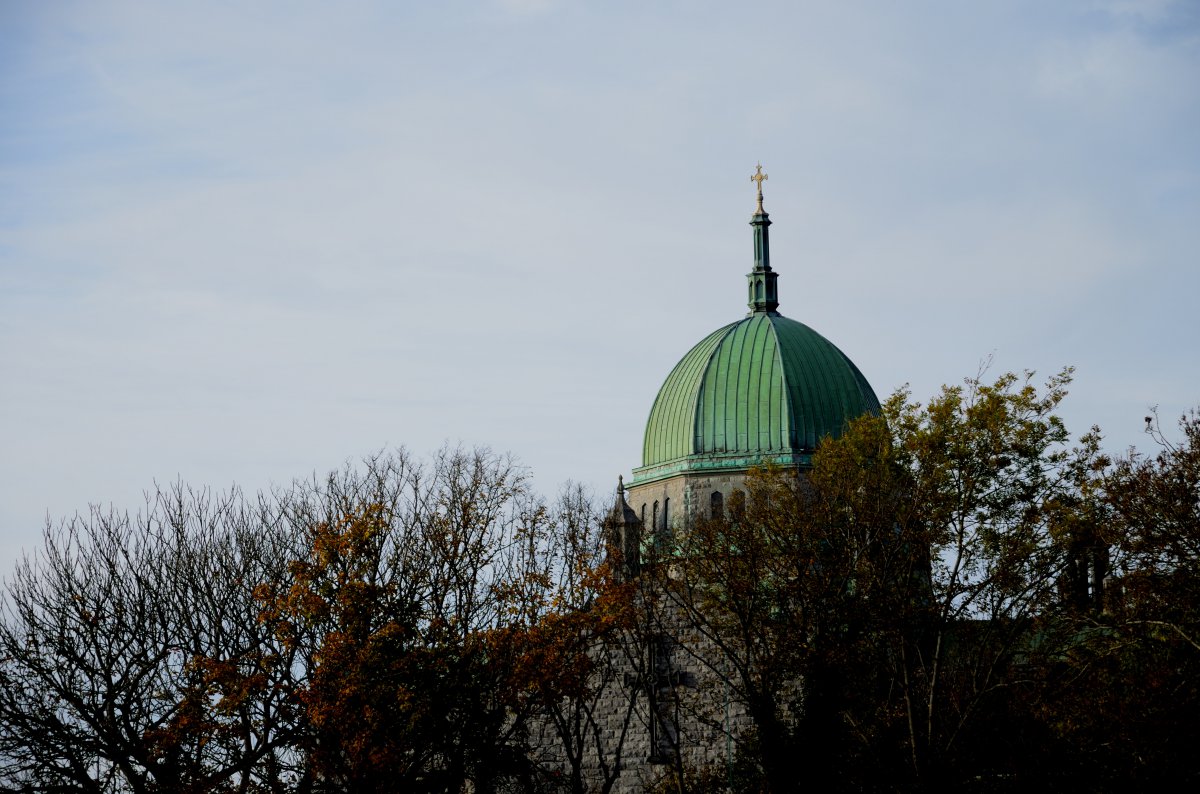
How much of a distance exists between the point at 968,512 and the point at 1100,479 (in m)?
2.79

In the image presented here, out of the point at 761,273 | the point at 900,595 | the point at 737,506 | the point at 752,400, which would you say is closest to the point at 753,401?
the point at 752,400

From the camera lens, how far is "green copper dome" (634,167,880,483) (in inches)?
1828

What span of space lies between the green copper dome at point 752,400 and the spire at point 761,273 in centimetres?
138

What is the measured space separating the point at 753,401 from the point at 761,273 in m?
6.71

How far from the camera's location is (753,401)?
47000 mm

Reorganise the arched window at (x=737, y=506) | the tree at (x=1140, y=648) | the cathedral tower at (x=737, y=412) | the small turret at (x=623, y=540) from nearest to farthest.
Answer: the tree at (x=1140, y=648) < the arched window at (x=737, y=506) < the small turret at (x=623, y=540) < the cathedral tower at (x=737, y=412)

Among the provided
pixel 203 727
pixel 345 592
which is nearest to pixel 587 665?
pixel 345 592

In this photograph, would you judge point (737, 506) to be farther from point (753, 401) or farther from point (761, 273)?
point (761, 273)

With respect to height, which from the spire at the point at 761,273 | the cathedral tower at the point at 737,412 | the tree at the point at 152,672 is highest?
the spire at the point at 761,273

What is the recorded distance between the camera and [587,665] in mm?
30766

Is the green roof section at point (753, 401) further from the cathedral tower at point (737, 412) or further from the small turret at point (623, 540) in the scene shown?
the small turret at point (623, 540)

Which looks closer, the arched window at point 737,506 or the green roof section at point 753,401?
the arched window at point 737,506

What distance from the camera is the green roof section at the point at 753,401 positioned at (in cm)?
4644

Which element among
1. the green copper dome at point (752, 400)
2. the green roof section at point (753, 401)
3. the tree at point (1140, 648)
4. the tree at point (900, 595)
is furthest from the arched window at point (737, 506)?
the green roof section at point (753, 401)
